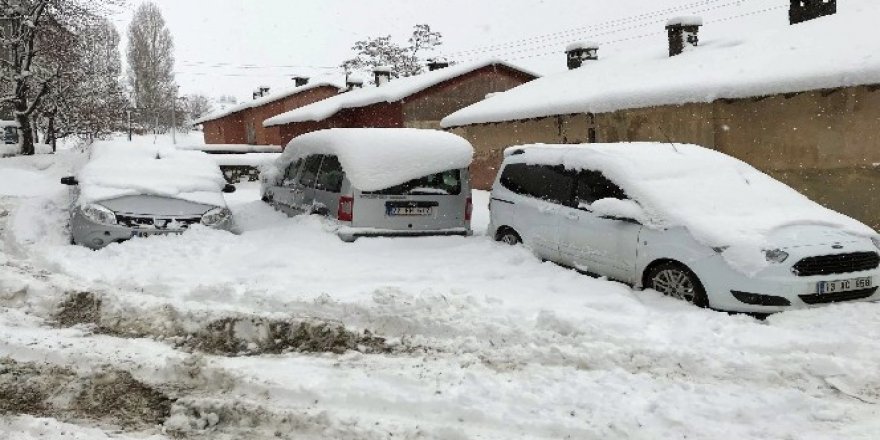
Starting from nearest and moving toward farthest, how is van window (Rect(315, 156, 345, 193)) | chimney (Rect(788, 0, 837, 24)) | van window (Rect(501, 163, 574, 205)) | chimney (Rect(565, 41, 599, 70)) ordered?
van window (Rect(501, 163, 574, 205)) → van window (Rect(315, 156, 345, 193)) → chimney (Rect(788, 0, 837, 24)) → chimney (Rect(565, 41, 599, 70))

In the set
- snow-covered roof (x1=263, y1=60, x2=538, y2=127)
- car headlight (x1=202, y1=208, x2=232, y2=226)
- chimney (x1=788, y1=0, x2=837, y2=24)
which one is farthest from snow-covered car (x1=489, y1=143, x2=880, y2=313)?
snow-covered roof (x1=263, y1=60, x2=538, y2=127)

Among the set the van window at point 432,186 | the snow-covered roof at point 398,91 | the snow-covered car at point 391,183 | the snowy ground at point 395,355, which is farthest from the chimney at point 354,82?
the snowy ground at point 395,355

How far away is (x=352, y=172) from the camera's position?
26.6 feet

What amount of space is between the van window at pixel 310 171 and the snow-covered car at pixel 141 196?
1.19m

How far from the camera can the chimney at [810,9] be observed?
53.4 ft

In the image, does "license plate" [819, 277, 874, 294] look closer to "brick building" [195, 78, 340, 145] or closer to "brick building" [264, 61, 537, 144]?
"brick building" [264, 61, 537, 144]

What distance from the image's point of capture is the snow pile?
5727 millimetres

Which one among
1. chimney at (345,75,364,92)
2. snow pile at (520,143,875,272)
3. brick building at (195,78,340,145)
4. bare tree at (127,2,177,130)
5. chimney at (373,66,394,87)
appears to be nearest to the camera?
snow pile at (520,143,875,272)

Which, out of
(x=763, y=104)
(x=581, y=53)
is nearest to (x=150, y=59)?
(x=581, y=53)

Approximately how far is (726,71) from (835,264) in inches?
338

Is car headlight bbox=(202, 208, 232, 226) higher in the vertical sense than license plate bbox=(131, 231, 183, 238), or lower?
higher

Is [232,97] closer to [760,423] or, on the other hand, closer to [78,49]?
[78,49]

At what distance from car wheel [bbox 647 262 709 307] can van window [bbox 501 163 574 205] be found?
5.00 feet

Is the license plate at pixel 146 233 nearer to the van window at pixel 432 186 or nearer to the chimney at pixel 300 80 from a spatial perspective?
the van window at pixel 432 186
